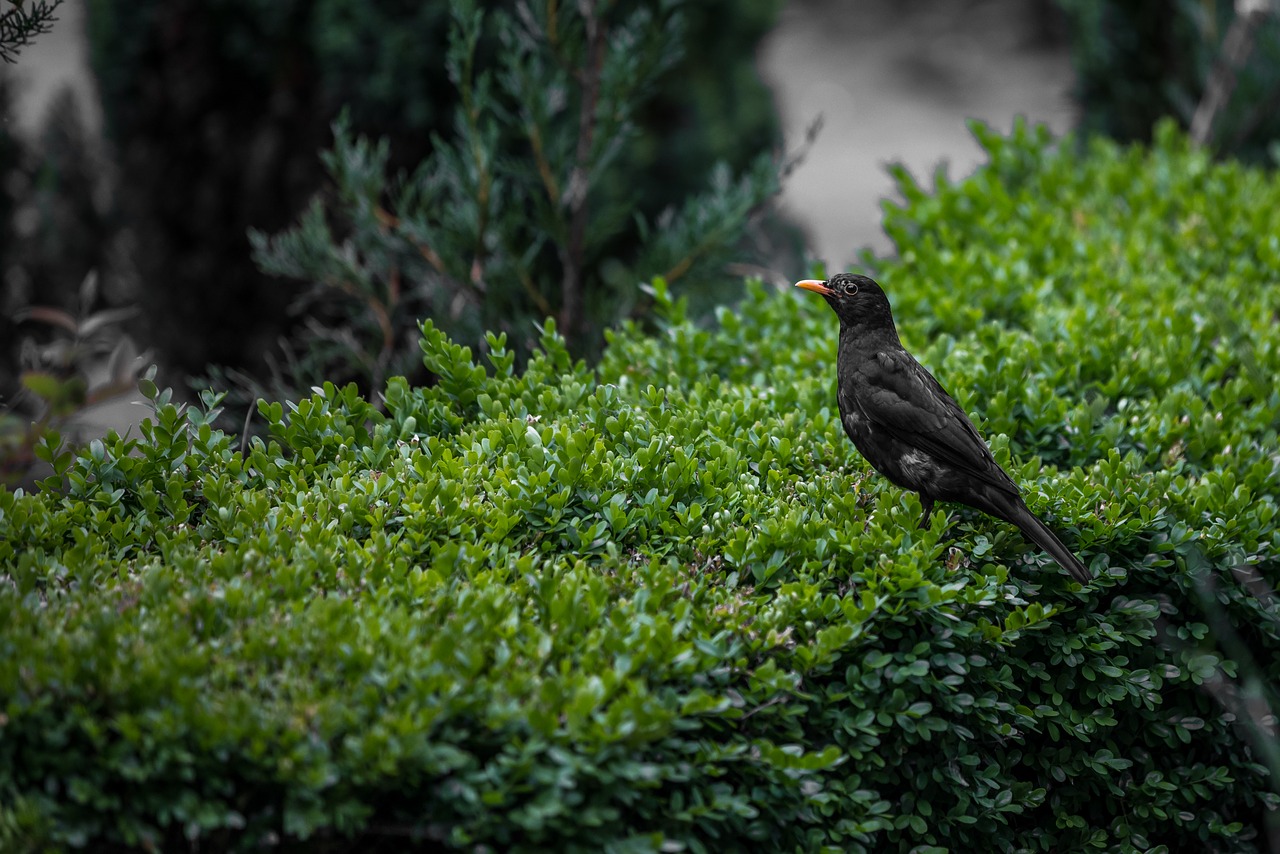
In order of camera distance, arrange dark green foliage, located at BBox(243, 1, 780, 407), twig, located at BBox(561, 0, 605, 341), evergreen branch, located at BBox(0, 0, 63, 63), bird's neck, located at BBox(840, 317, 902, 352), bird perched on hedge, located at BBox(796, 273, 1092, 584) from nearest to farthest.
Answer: bird perched on hedge, located at BBox(796, 273, 1092, 584) → evergreen branch, located at BBox(0, 0, 63, 63) → bird's neck, located at BBox(840, 317, 902, 352) → dark green foliage, located at BBox(243, 1, 780, 407) → twig, located at BBox(561, 0, 605, 341)

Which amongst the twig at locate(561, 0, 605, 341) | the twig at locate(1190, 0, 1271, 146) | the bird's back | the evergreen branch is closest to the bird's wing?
the bird's back

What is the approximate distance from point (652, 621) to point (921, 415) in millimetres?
1282

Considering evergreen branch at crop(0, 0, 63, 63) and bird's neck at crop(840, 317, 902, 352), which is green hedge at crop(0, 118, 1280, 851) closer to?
bird's neck at crop(840, 317, 902, 352)

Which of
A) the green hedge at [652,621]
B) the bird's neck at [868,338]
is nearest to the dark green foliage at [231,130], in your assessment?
the green hedge at [652,621]

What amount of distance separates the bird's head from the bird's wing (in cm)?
20

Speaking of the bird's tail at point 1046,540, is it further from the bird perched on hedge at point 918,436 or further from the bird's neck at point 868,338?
the bird's neck at point 868,338

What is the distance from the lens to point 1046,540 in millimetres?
3348

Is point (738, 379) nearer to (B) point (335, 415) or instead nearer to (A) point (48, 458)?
(B) point (335, 415)

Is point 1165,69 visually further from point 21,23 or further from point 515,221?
point 21,23

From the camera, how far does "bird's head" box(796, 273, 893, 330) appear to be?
4.02 metres

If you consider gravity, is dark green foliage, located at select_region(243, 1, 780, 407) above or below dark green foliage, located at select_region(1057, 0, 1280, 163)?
below

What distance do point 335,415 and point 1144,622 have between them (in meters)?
2.64

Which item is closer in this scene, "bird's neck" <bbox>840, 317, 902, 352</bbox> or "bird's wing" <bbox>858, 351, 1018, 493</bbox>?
"bird's wing" <bbox>858, 351, 1018, 493</bbox>

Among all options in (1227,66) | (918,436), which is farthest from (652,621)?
(1227,66)
